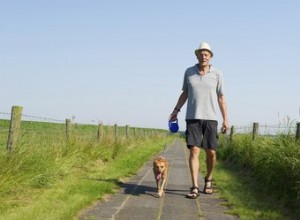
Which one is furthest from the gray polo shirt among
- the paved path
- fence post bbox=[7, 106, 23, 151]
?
fence post bbox=[7, 106, 23, 151]

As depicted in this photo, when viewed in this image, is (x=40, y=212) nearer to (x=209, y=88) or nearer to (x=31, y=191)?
(x=31, y=191)

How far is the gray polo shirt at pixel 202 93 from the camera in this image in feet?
25.0

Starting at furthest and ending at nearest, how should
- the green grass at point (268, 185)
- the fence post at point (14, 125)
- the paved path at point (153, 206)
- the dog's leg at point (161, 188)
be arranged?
the fence post at point (14, 125)
the dog's leg at point (161, 188)
the green grass at point (268, 185)
the paved path at point (153, 206)

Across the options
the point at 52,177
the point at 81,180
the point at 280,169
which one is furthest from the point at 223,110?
the point at 52,177

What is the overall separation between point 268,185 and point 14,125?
4.92 meters

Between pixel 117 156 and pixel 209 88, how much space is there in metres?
7.97

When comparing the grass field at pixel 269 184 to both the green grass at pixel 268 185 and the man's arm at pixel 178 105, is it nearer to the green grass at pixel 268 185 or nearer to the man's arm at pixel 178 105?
the green grass at pixel 268 185

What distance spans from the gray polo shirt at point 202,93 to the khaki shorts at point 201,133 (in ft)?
0.32

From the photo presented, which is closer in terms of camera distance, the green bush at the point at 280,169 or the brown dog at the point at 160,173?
the green bush at the point at 280,169

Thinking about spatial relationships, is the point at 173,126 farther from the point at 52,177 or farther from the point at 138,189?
the point at 52,177

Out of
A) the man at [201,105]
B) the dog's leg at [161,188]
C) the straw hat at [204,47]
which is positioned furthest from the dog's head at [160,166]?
the straw hat at [204,47]

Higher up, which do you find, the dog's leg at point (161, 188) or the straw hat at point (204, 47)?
the straw hat at point (204, 47)

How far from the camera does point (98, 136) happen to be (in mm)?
15883

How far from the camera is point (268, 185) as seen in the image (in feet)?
27.8
